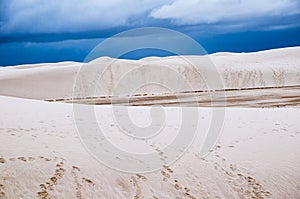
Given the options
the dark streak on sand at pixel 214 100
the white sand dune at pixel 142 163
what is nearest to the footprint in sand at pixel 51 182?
the white sand dune at pixel 142 163

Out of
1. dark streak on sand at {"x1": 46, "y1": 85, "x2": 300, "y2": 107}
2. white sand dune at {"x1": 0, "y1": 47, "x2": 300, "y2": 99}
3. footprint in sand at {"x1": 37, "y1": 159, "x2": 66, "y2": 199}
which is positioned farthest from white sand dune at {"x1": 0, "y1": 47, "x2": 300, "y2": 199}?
white sand dune at {"x1": 0, "y1": 47, "x2": 300, "y2": 99}

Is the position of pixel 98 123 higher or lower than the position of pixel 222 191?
higher

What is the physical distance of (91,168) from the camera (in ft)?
22.2

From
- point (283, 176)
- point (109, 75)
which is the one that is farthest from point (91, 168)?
point (109, 75)

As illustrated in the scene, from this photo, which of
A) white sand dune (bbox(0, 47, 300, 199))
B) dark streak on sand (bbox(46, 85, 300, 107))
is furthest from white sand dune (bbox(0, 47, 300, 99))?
white sand dune (bbox(0, 47, 300, 199))

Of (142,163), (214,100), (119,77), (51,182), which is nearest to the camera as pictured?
(51,182)

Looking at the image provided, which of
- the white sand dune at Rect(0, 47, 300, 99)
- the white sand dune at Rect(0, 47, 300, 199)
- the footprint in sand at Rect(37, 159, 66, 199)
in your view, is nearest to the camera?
the footprint in sand at Rect(37, 159, 66, 199)

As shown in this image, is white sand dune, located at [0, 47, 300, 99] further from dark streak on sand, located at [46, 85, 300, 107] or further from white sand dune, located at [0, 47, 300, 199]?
white sand dune, located at [0, 47, 300, 199]

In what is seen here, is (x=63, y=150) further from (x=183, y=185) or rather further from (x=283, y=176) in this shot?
(x=283, y=176)

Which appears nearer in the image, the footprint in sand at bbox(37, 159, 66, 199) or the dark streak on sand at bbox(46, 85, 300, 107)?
the footprint in sand at bbox(37, 159, 66, 199)

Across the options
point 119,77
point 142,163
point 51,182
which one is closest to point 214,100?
Result: point 142,163

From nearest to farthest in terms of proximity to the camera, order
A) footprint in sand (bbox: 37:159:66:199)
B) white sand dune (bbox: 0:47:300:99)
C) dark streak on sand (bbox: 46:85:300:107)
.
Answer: footprint in sand (bbox: 37:159:66:199) < dark streak on sand (bbox: 46:85:300:107) < white sand dune (bbox: 0:47:300:99)

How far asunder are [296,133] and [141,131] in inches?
189

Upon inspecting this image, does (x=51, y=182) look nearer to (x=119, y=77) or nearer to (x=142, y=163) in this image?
(x=142, y=163)
